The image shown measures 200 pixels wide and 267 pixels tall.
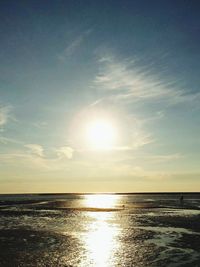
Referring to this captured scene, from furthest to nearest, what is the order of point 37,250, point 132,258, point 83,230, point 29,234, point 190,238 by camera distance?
1. point 83,230
2. point 29,234
3. point 190,238
4. point 37,250
5. point 132,258

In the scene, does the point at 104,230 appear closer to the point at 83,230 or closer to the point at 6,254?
the point at 83,230

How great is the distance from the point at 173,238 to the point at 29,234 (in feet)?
43.2

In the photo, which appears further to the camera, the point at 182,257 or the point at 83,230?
the point at 83,230

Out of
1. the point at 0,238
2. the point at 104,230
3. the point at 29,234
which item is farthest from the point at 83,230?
the point at 0,238

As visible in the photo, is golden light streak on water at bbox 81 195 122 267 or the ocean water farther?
golden light streak on water at bbox 81 195 122 267

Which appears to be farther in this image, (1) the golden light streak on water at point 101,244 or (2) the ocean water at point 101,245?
(1) the golden light streak on water at point 101,244

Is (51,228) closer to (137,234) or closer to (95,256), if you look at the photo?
(137,234)

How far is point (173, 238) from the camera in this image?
3050cm

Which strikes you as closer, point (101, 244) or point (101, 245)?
point (101, 245)

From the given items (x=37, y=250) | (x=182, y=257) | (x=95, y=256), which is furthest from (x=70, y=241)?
(x=182, y=257)

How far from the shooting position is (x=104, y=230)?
121 feet

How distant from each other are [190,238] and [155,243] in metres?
3.90

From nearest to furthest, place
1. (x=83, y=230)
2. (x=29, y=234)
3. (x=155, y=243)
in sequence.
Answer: (x=155, y=243) → (x=29, y=234) → (x=83, y=230)

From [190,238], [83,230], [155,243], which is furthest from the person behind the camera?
[83,230]
